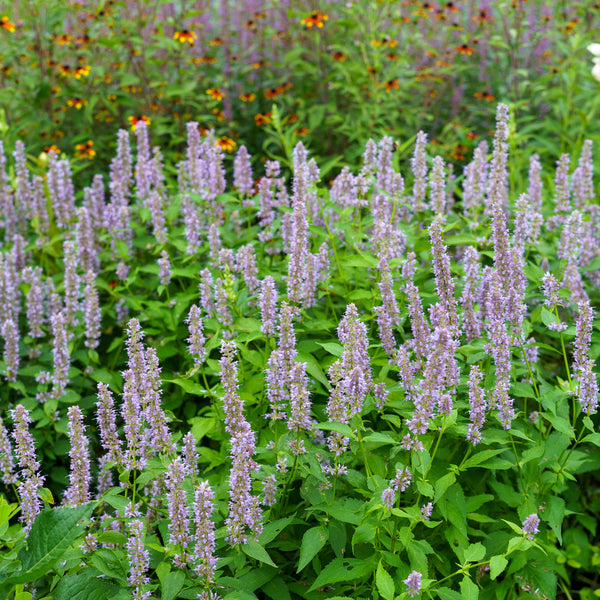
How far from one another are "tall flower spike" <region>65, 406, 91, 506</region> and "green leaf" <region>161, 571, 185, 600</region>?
0.50 metres

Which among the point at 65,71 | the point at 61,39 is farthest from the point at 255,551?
the point at 61,39

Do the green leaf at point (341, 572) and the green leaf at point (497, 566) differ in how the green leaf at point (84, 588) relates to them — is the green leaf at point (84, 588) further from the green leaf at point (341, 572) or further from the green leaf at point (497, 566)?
the green leaf at point (497, 566)

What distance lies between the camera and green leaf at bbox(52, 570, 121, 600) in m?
2.50

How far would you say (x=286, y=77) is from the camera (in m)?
7.68

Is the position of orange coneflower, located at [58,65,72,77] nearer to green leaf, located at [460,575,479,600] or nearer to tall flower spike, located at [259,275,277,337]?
tall flower spike, located at [259,275,277,337]

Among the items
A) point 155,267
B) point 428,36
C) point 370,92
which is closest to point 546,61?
point 428,36

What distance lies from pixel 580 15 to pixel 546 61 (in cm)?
63

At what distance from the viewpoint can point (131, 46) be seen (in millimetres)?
7027

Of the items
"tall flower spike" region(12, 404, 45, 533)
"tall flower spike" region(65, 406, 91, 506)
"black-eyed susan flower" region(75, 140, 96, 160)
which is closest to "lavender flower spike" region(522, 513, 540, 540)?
"tall flower spike" region(65, 406, 91, 506)

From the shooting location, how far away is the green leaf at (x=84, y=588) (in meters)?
2.50

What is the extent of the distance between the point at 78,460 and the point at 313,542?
91 cm

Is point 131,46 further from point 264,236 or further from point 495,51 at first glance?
point 495,51

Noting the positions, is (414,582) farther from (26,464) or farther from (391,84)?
(391,84)

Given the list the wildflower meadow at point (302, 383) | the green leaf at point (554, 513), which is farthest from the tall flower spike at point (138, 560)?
the green leaf at point (554, 513)
